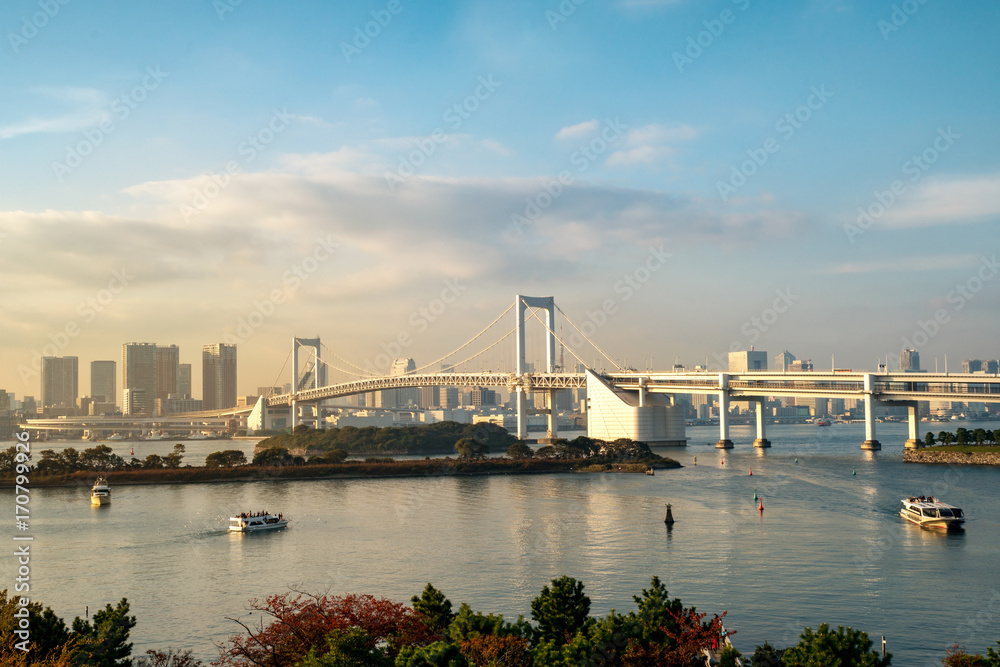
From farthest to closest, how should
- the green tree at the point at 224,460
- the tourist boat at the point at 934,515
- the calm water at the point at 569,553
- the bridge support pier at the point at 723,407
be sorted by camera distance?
the bridge support pier at the point at 723,407 → the green tree at the point at 224,460 → the tourist boat at the point at 934,515 → the calm water at the point at 569,553

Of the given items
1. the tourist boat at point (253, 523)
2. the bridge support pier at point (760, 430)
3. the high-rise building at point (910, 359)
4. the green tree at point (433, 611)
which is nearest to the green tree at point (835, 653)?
the green tree at point (433, 611)

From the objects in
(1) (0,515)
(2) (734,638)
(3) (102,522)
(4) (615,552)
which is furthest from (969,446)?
(1) (0,515)

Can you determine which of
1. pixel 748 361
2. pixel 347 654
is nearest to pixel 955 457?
pixel 347 654

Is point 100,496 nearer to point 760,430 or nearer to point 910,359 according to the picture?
point 760,430

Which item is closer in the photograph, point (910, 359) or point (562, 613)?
point (562, 613)

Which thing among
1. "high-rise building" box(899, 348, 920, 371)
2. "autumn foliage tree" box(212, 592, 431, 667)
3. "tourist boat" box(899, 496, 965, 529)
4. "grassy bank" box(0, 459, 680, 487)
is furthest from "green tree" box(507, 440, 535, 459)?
"high-rise building" box(899, 348, 920, 371)

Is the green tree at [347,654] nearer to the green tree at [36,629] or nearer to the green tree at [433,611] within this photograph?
the green tree at [433,611]
